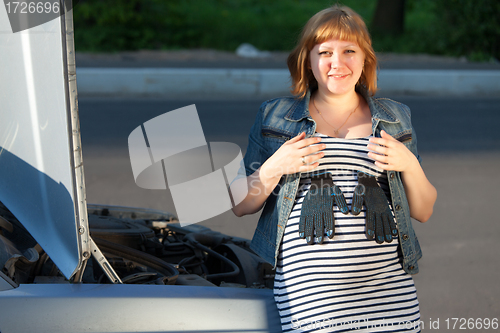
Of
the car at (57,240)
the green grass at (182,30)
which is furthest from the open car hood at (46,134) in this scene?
the green grass at (182,30)

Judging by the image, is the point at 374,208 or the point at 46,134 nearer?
the point at 46,134

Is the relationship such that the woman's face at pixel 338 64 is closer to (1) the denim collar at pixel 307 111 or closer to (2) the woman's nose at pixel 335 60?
(2) the woman's nose at pixel 335 60

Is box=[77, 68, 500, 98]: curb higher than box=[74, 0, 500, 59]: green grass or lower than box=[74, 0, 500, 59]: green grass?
lower

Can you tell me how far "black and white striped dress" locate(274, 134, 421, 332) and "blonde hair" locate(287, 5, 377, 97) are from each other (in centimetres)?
36

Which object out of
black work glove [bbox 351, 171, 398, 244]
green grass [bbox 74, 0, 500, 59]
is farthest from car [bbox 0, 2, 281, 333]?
green grass [bbox 74, 0, 500, 59]

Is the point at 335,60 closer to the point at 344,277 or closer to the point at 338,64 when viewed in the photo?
the point at 338,64

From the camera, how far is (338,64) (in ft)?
6.50

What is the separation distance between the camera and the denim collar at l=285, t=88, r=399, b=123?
2023mm

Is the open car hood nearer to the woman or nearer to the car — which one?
the car

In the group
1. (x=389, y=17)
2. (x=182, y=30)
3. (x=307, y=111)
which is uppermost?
(x=389, y=17)

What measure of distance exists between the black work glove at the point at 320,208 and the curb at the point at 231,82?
924 cm

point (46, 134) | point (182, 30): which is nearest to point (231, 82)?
point (182, 30)

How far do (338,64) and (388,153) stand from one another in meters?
0.40

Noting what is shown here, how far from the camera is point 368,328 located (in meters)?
1.78
